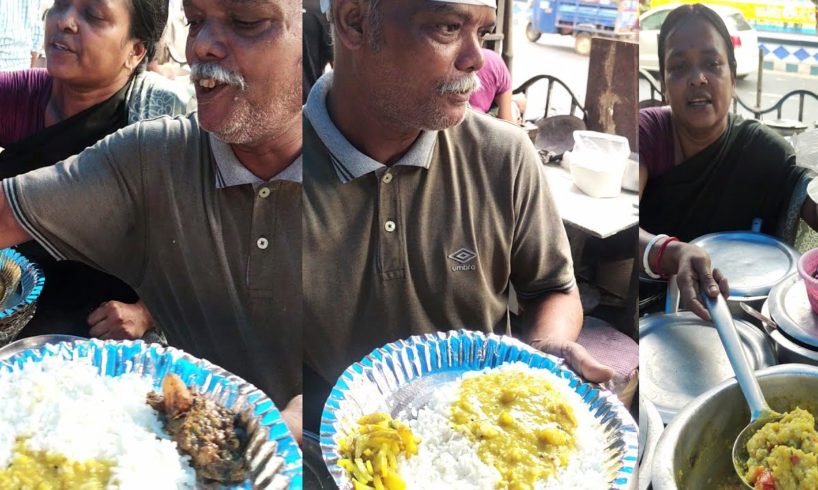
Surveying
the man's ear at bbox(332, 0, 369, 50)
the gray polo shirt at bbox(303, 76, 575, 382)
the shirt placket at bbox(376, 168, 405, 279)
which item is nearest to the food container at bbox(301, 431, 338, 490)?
the gray polo shirt at bbox(303, 76, 575, 382)

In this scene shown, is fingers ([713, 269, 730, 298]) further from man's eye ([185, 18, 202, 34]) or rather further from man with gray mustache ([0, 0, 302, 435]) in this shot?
man's eye ([185, 18, 202, 34])

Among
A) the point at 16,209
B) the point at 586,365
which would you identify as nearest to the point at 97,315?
the point at 16,209

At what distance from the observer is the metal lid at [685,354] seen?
1.74 metres

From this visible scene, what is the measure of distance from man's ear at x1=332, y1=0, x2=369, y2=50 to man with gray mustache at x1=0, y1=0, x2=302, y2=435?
7 cm

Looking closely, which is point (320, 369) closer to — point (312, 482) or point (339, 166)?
point (312, 482)

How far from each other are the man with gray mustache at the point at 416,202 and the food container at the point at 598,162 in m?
0.09

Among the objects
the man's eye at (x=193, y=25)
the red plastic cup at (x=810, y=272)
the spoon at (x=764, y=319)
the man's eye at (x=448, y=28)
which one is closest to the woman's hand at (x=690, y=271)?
the spoon at (x=764, y=319)

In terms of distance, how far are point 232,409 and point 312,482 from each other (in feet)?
0.71

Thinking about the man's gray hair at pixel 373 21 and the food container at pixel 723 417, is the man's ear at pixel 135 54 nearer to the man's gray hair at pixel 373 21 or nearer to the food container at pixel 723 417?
the man's gray hair at pixel 373 21

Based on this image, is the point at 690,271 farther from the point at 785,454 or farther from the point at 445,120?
the point at 445,120

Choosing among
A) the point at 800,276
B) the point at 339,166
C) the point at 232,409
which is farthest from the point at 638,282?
the point at 232,409

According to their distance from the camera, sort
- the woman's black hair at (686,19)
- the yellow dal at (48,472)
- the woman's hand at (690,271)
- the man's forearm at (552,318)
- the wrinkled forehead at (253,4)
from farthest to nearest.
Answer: the woman's hand at (690,271) → the woman's black hair at (686,19) → the man's forearm at (552,318) → the wrinkled forehead at (253,4) → the yellow dal at (48,472)

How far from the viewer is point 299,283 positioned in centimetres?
141

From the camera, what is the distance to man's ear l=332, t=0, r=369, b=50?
1297 millimetres
